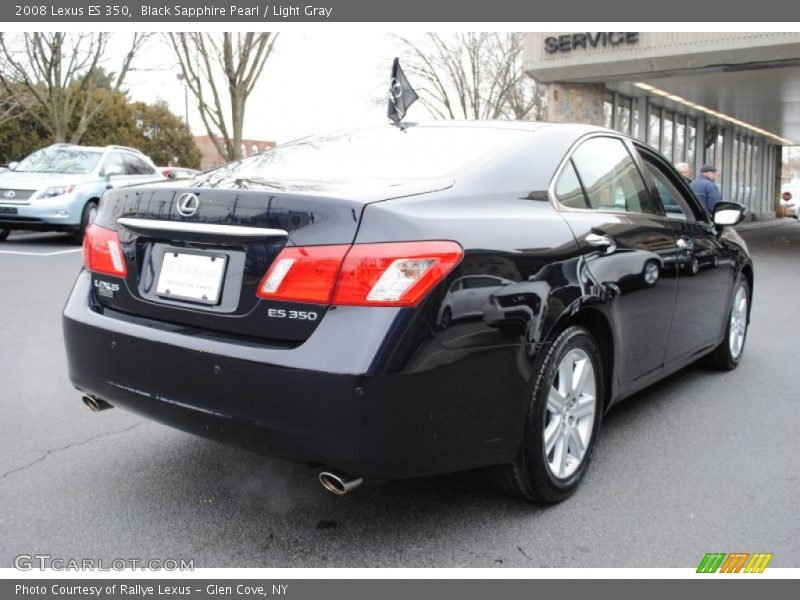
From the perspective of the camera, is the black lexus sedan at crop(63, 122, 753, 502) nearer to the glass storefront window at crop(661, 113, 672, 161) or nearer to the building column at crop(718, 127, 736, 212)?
the glass storefront window at crop(661, 113, 672, 161)

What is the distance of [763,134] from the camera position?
30.4 meters

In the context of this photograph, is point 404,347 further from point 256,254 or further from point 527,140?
point 527,140

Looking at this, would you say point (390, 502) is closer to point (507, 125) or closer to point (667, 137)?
point (507, 125)

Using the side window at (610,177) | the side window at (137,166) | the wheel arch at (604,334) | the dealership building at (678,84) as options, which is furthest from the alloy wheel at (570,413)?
the dealership building at (678,84)

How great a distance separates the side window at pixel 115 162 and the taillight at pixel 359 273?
40.0ft

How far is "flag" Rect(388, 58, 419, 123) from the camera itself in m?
4.33

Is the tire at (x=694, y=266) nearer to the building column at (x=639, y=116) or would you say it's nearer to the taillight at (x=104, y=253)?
the taillight at (x=104, y=253)

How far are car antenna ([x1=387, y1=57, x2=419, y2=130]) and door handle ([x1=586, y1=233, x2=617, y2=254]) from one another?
1322 millimetres

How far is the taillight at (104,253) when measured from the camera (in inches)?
119

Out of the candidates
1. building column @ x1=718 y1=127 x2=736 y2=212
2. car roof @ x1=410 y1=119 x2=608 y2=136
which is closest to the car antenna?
car roof @ x1=410 y1=119 x2=608 y2=136

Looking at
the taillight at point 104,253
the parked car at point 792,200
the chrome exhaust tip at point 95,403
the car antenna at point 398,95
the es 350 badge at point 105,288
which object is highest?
the car antenna at point 398,95

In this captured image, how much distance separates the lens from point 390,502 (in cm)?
315

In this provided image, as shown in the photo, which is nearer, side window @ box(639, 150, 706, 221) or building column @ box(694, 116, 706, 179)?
side window @ box(639, 150, 706, 221)

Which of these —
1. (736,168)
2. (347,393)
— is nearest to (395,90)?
(347,393)
